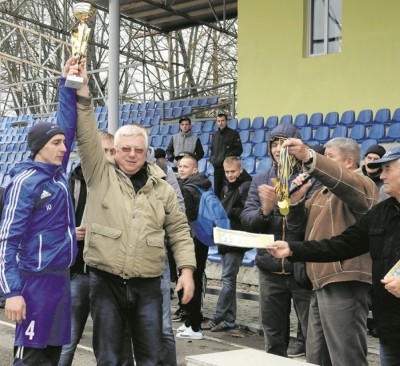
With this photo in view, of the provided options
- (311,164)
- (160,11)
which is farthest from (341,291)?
(160,11)

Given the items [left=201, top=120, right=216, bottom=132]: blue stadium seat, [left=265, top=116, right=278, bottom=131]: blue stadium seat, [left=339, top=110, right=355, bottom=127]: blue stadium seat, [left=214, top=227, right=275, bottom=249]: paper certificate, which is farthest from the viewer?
[left=201, top=120, right=216, bottom=132]: blue stadium seat

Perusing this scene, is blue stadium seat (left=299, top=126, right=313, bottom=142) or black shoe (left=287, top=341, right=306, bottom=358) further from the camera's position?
blue stadium seat (left=299, top=126, right=313, bottom=142)

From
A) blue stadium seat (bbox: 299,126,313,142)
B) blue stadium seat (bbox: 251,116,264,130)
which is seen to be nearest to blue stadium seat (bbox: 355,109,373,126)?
blue stadium seat (bbox: 299,126,313,142)

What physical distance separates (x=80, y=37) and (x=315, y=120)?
1067 cm

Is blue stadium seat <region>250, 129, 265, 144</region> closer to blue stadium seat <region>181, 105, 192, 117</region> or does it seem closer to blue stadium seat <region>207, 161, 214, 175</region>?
blue stadium seat <region>207, 161, 214, 175</region>

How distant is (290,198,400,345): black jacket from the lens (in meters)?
3.65

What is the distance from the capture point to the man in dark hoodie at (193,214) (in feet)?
23.9

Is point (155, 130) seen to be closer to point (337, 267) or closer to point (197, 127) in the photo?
point (197, 127)

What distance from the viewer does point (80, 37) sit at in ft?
14.3

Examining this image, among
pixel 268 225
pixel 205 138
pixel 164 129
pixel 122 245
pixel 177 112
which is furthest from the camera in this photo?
pixel 177 112

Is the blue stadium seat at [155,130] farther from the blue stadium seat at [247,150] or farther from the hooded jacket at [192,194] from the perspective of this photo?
the hooded jacket at [192,194]

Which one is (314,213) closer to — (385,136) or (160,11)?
(385,136)

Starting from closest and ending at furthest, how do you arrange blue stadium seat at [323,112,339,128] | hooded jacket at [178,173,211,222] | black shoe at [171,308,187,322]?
hooded jacket at [178,173,211,222], black shoe at [171,308,187,322], blue stadium seat at [323,112,339,128]

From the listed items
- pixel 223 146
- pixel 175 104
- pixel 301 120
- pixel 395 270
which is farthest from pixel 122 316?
pixel 175 104
